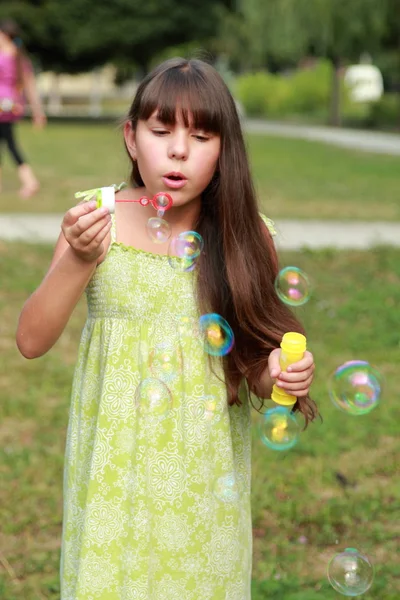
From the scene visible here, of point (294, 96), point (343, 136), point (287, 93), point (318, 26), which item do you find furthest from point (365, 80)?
point (318, 26)

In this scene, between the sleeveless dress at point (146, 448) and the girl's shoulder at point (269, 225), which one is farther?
the girl's shoulder at point (269, 225)

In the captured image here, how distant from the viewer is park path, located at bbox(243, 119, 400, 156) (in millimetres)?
18703

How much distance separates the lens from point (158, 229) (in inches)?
82.3

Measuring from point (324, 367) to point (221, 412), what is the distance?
262 centimetres

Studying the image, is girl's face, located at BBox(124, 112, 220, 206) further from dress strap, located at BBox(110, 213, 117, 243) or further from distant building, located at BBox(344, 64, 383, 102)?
distant building, located at BBox(344, 64, 383, 102)

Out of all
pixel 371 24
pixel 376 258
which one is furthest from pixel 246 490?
pixel 371 24

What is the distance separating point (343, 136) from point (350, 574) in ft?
67.0

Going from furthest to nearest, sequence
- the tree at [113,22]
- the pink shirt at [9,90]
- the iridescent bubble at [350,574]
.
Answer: the tree at [113,22], the pink shirt at [9,90], the iridescent bubble at [350,574]

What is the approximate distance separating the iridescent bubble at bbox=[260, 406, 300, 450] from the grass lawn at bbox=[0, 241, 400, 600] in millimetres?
642

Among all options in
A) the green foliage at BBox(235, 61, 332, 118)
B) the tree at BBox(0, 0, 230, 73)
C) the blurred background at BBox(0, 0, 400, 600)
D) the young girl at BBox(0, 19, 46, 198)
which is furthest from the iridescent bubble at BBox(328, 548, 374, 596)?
the green foliage at BBox(235, 61, 332, 118)

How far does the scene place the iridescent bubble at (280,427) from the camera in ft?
7.48

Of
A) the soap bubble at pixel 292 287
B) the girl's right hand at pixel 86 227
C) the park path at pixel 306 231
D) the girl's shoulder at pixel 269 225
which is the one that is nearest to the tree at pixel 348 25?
Result: the park path at pixel 306 231

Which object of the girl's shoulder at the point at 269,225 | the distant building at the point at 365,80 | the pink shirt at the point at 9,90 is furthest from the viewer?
the distant building at the point at 365,80

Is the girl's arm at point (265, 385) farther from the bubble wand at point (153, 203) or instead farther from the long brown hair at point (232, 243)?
the bubble wand at point (153, 203)
